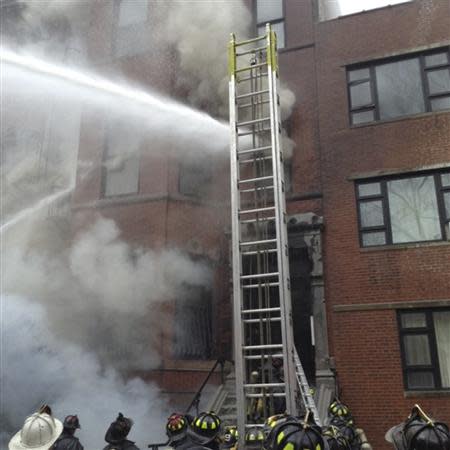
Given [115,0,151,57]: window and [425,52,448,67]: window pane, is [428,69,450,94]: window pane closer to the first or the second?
[425,52,448,67]: window pane

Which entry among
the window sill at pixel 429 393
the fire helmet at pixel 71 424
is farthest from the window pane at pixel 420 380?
the fire helmet at pixel 71 424

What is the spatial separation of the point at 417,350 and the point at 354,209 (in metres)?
2.74

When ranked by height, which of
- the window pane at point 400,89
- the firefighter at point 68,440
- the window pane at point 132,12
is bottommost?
the firefighter at point 68,440

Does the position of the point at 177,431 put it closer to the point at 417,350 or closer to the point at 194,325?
the point at 417,350

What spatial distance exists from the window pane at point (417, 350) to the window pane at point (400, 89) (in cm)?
419

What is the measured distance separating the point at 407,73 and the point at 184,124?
4.60 m

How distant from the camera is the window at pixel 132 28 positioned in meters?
13.1

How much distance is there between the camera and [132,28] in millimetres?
13344

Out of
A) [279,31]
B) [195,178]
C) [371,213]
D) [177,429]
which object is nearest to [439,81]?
[371,213]

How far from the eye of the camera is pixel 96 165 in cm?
1251

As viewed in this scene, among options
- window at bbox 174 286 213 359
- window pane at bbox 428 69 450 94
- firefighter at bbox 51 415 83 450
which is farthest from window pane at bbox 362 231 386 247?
firefighter at bbox 51 415 83 450

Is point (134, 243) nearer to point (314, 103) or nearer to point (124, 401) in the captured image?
point (124, 401)

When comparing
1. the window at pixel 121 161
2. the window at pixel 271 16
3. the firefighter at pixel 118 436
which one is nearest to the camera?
the firefighter at pixel 118 436

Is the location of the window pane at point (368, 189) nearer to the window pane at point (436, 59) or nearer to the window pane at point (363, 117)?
the window pane at point (363, 117)
